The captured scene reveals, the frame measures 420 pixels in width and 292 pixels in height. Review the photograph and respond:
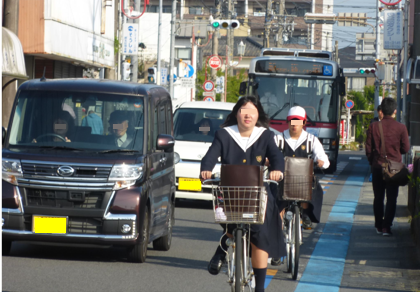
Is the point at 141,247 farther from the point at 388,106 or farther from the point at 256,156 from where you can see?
the point at 388,106

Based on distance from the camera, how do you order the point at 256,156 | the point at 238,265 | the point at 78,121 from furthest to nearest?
1. the point at 78,121
2. the point at 256,156
3. the point at 238,265

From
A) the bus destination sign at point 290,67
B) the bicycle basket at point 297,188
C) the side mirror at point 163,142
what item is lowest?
the bicycle basket at point 297,188

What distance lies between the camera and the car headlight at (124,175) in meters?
7.12

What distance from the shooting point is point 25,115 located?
25.4ft

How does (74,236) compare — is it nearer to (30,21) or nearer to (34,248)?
(34,248)

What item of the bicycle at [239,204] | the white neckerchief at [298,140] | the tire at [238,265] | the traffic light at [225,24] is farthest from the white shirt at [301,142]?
the traffic light at [225,24]

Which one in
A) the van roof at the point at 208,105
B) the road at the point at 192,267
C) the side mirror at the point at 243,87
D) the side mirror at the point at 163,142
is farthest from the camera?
the side mirror at the point at 243,87

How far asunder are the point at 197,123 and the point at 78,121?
603 centimetres

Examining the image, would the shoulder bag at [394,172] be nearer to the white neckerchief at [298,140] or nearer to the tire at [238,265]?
the white neckerchief at [298,140]

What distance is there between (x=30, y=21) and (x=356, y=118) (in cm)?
5052

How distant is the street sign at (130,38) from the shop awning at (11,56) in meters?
9.73

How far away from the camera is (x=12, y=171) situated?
721 centimetres

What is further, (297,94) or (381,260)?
(297,94)

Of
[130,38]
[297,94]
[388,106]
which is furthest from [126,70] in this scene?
[388,106]
